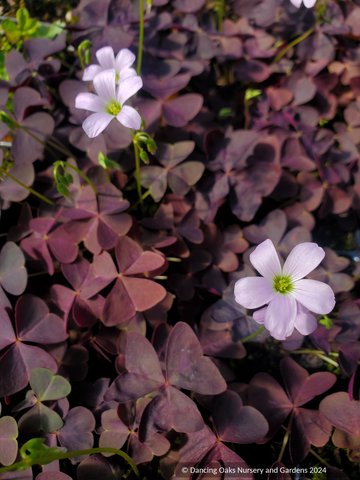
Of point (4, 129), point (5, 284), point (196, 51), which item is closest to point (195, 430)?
point (5, 284)

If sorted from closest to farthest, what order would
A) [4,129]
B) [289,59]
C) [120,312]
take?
[120,312], [4,129], [289,59]

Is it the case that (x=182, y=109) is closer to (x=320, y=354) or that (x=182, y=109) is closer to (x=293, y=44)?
(x=293, y=44)

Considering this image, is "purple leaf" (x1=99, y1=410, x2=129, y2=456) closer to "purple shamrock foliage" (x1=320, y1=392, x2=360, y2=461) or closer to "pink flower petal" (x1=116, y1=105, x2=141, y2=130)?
"purple shamrock foliage" (x1=320, y1=392, x2=360, y2=461)

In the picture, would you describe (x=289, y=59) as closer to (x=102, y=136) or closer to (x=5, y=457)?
(x=102, y=136)

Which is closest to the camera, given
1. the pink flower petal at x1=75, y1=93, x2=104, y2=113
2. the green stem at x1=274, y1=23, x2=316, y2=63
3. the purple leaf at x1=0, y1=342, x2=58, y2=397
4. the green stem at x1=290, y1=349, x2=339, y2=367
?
the pink flower petal at x1=75, y1=93, x2=104, y2=113

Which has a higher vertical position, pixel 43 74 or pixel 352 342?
pixel 43 74

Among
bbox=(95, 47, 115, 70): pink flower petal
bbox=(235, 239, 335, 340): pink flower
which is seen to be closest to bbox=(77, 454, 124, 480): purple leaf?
bbox=(235, 239, 335, 340): pink flower

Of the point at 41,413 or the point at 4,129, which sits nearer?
the point at 41,413
